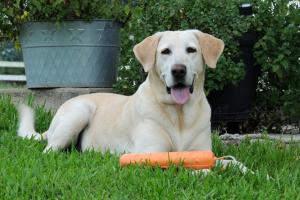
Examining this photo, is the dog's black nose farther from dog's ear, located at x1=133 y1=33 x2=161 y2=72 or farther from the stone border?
the stone border

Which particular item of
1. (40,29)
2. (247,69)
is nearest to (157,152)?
(247,69)

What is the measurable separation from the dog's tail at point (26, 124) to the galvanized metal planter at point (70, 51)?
2.86 ft

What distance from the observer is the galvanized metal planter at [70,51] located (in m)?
6.09

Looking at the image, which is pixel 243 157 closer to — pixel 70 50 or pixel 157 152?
pixel 157 152

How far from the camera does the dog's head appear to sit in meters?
4.07

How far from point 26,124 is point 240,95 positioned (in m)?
1.99

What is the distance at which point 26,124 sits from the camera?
5.16 meters

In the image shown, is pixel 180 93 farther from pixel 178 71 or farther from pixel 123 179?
pixel 123 179

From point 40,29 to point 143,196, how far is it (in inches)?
129

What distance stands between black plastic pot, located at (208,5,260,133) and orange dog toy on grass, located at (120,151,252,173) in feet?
6.12

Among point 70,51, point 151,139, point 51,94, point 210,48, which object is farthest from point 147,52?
point 51,94

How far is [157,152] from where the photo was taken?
4.05 meters

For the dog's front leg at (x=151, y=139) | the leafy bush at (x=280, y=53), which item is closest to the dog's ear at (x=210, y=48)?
the dog's front leg at (x=151, y=139)

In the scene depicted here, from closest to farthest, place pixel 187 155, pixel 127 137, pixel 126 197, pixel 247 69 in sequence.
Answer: pixel 126 197, pixel 187 155, pixel 127 137, pixel 247 69
